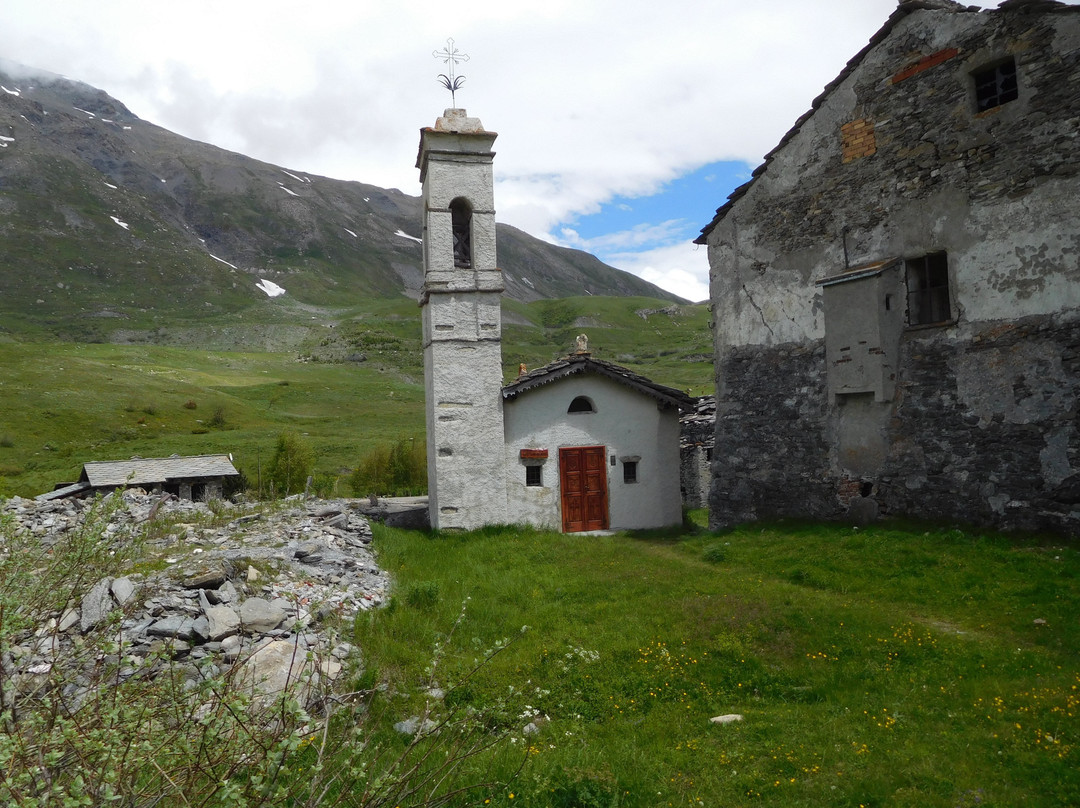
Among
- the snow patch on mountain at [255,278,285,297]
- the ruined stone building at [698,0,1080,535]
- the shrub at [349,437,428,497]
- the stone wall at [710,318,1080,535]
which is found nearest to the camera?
the stone wall at [710,318,1080,535]

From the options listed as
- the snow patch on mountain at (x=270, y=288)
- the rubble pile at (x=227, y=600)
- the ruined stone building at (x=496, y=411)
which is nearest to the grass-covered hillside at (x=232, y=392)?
the ruined stone building at (x=496, y=411)

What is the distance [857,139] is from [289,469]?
892 inches

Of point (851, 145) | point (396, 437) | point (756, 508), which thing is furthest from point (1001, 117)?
point (396, 437)

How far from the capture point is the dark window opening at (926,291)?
12.8m

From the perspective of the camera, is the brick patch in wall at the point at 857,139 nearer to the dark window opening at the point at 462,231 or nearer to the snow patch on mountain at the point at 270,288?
the dark window opening at the point at 462,231

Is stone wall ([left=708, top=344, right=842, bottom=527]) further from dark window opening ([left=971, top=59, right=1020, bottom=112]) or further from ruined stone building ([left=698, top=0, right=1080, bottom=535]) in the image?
dark window opening ([left=971, top=59, right=1020, bottom=112])

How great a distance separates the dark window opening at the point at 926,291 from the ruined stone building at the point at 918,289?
0.11 feet

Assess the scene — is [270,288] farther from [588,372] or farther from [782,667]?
[782,667]

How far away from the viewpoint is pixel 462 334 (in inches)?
664

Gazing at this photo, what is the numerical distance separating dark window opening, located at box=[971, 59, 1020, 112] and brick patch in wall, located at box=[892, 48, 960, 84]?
63 centimetres

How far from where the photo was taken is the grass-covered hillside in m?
36.8

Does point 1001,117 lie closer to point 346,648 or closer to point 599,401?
point 599,401

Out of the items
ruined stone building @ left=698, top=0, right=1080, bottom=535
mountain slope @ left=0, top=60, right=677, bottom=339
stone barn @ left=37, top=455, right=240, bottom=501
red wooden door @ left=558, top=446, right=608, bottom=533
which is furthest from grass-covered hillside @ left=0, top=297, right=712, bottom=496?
ruined stone building @ left=698, top=0, right=1080, bottom=535

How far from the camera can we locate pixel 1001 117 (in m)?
11.5
